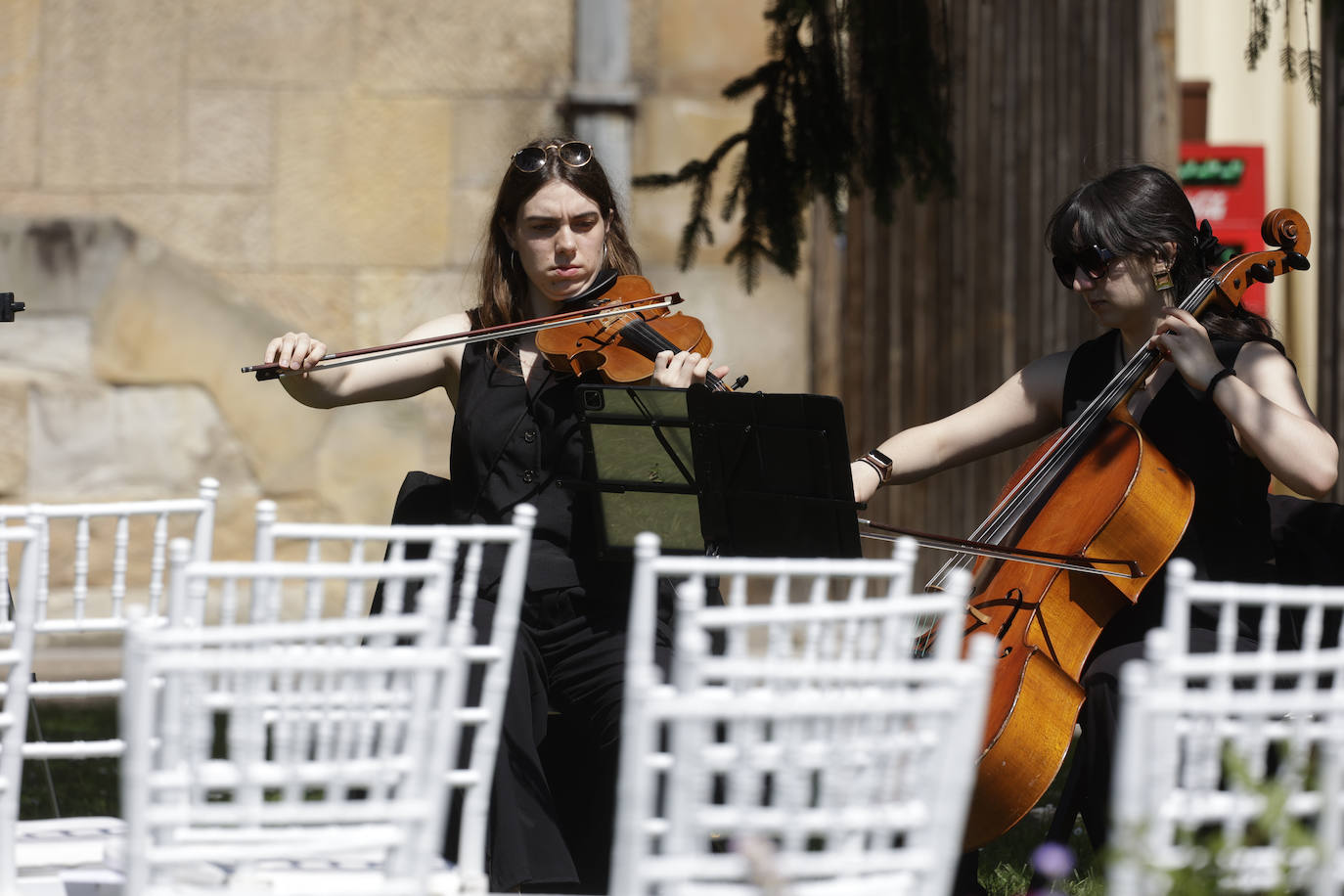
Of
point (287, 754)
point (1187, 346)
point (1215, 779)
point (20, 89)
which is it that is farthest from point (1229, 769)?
A: point (20, 89)

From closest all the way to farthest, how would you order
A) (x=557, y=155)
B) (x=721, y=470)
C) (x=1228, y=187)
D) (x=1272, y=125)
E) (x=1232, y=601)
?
(x=1232, y=601) → (x=721, y=470) → (x=557, y=155) → (x=1228, y=187) → (x=1272, y=125)

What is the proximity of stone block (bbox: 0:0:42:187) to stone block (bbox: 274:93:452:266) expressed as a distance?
31.6 inches

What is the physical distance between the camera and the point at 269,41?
17.1ft

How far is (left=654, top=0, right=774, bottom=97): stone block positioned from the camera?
17.0 feet

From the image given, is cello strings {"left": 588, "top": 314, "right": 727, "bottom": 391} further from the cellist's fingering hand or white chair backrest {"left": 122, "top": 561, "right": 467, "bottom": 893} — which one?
white chair backrest {"left": 122, "top": 561, "right": 467, "bottom": 893}

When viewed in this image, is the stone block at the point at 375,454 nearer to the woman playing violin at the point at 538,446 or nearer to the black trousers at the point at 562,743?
the woman playing violin at the point at 538,446

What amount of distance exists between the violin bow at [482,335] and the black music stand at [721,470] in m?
0.40

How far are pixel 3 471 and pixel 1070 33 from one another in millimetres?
3827

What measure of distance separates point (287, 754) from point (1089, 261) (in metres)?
1.67

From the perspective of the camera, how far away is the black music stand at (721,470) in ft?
8.00

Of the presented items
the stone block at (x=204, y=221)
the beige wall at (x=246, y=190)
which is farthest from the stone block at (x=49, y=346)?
the stone block at (x=204, y=221)

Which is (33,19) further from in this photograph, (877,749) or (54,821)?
(877,749)

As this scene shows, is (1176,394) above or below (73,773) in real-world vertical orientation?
above

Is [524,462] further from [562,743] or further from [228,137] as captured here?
[228,137]
